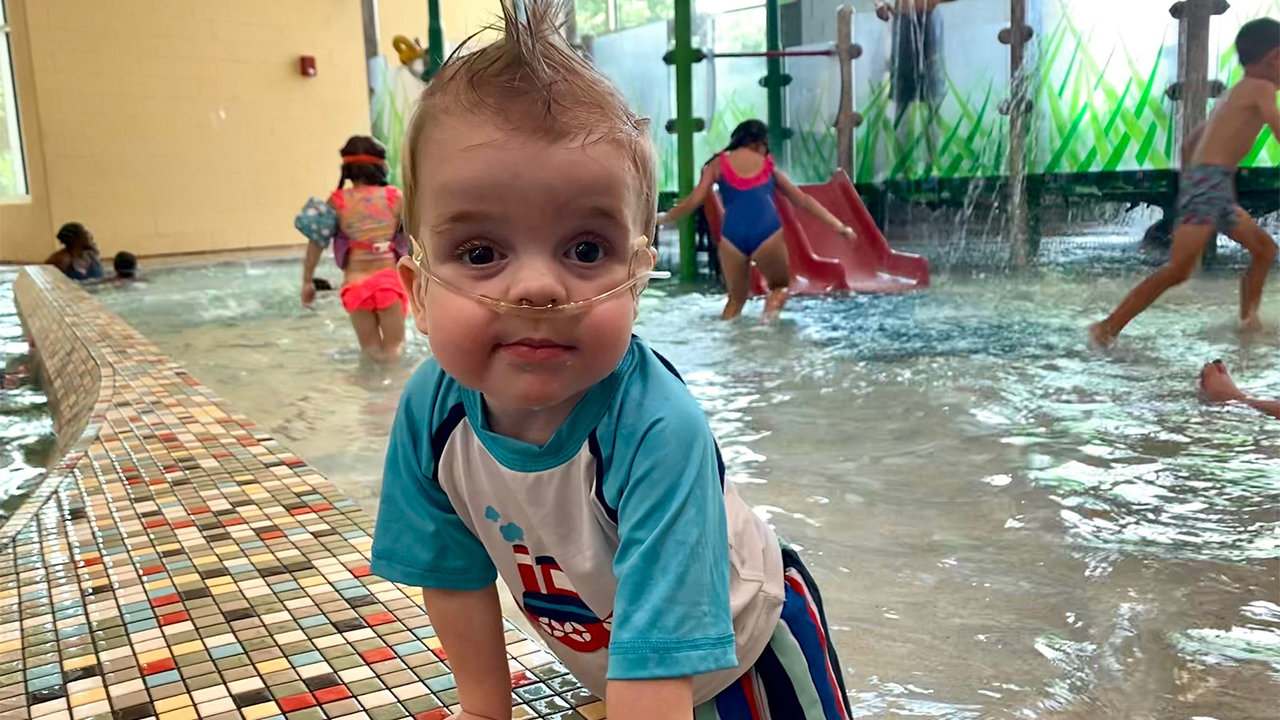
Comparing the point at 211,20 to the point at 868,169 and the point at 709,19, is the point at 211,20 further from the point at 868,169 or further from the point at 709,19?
the point at 868,169

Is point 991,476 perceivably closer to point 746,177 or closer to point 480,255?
point 480,255

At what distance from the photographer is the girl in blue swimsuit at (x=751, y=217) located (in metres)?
6.32

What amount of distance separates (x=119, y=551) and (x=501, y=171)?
1.43 meters

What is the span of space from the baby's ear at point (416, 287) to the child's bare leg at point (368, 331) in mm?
4158

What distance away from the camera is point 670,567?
0.91 m

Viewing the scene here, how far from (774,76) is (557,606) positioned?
300 inches

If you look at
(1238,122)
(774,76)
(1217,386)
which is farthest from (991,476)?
(774,76)

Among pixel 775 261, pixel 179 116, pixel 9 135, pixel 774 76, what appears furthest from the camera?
pixel 179 116

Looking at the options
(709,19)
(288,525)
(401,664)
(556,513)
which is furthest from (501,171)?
(709,19)

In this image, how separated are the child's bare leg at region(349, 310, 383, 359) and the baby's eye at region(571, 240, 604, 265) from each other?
170 inches

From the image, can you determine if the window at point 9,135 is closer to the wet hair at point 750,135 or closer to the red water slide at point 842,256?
the red water slide at point 842,256

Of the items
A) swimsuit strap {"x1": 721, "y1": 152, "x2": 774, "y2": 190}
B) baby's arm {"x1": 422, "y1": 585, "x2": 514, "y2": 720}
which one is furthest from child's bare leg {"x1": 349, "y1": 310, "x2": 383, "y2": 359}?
baby's arm {"x1": 422, "y1": 585, "x2": 514, "y2": 720}

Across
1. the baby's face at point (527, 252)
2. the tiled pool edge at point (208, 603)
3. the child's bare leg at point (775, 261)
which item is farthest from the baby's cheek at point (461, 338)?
the child's bare leg at point (775, 261)

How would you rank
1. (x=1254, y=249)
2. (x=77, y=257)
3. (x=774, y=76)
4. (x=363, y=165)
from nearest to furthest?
(x=1254, y=249), (x=363, y=165), (x=774, y=76), (x=77, y=257)
